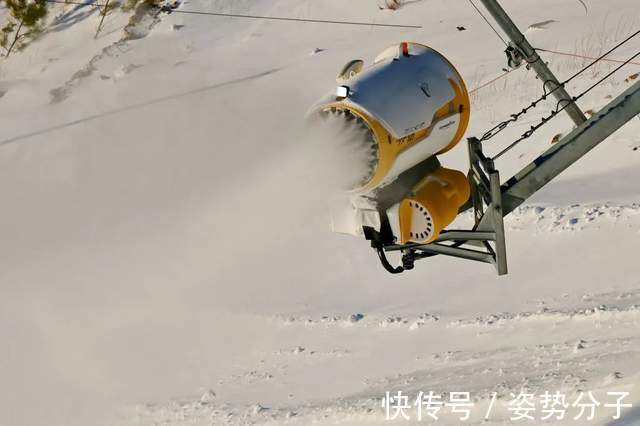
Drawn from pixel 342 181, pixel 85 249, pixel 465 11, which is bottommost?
pixel 465 11

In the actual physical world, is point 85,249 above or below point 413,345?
above

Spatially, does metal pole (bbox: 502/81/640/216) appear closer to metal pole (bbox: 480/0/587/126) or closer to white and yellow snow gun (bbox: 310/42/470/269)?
white and yellow snow gun (bbox: 310/42/470/269)

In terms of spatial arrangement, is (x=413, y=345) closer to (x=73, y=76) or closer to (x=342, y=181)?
(x=342, y=181)

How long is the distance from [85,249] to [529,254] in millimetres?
5410

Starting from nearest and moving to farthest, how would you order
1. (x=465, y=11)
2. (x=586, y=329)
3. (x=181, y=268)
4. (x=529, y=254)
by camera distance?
(x=586, y=329) < (x=529, y=254) < (x=181, y=268) < (x=465, y=11)

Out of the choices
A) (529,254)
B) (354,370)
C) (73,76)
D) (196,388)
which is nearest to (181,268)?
(196,388)

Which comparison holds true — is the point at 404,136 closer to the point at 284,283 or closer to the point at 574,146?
the point at 574,146

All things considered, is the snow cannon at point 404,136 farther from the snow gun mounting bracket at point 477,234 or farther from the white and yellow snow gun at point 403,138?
the snow gun mounting bracket at point 477,234

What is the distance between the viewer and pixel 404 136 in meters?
5.48

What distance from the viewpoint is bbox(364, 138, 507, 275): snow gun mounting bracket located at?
5.65m

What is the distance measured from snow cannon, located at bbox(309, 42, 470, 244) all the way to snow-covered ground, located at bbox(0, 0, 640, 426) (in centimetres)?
34

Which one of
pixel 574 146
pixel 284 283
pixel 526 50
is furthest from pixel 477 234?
pixel 284 283

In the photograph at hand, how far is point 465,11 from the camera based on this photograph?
49.6 feet

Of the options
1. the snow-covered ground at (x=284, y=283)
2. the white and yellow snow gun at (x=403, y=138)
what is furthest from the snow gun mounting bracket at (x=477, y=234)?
the snow-covered ground at (x=284, y=283)
